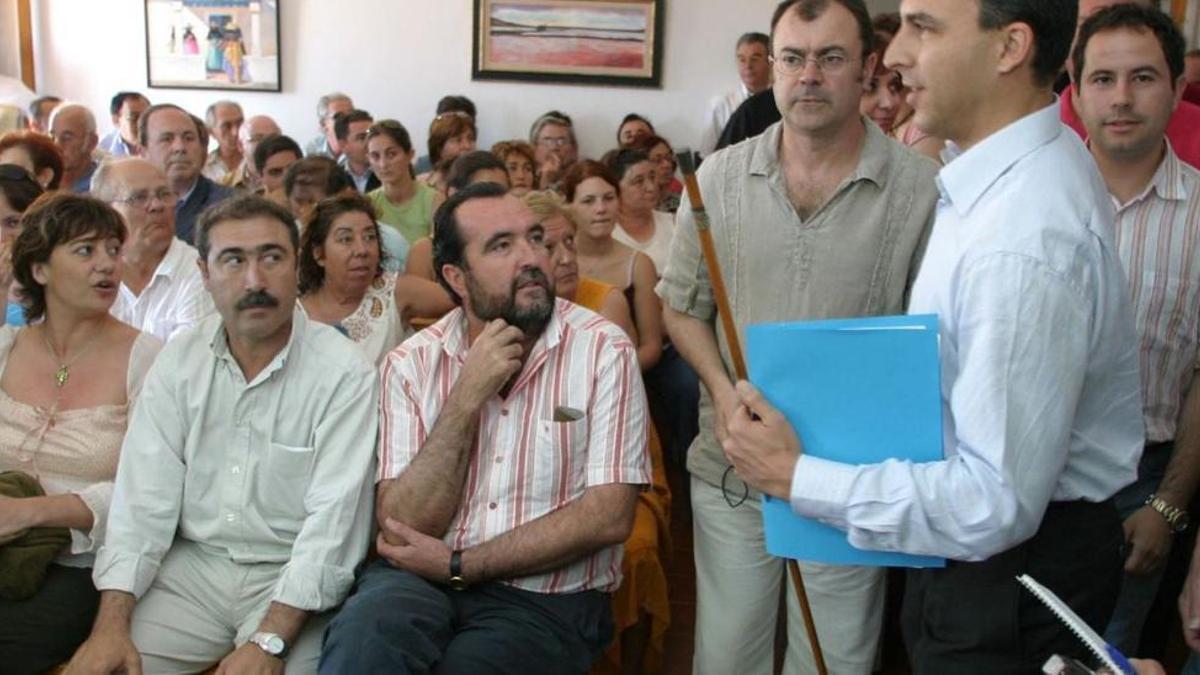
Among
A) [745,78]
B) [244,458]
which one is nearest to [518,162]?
[745,78]

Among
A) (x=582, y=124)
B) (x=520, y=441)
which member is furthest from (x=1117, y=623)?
(x=582, y=124)

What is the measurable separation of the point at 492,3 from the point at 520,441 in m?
6.00

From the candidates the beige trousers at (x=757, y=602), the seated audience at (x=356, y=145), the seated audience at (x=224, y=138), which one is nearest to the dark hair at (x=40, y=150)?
the seated audience at (x=356, y=145)

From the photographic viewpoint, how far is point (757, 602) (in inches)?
85.9

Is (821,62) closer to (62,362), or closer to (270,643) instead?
(270,643)

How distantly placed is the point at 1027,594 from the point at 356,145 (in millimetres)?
5374

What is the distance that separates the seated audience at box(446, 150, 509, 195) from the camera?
421cm

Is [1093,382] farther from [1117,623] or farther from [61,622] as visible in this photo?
[61,622]

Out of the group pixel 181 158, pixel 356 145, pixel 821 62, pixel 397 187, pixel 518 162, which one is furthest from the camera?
pixel 356 145

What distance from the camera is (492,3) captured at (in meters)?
7.66

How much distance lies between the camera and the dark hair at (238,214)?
2.47m

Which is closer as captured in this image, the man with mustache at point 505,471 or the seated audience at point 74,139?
the man with mustache at point 505,471

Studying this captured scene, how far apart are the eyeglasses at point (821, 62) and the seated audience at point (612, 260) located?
187cm

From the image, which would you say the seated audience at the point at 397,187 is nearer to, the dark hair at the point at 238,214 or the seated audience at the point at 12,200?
the seated audience at the point at 12,200
